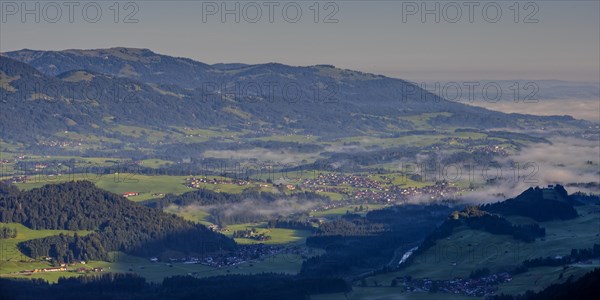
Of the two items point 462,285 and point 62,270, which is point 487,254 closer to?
point 462,285

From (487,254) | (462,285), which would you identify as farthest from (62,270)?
(487,254)

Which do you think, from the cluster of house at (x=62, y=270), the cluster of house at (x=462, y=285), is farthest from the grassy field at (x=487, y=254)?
the cluster of house at (x=62, y=270)

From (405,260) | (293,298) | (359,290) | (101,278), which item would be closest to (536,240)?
(405,260)

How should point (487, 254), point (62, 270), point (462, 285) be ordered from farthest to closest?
point (62, 270) → point (487, 254) → point (462, 285)

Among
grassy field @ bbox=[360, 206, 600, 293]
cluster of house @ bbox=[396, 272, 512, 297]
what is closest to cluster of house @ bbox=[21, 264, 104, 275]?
grassy field @ bbox=[360, 206, 600, 293]

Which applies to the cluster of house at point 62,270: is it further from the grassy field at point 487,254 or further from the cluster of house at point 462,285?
the cluster of house at point 462,285

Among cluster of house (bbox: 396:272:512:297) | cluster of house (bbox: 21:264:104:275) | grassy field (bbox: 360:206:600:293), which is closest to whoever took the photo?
cluster of house (bbox: 396:272:512:297)

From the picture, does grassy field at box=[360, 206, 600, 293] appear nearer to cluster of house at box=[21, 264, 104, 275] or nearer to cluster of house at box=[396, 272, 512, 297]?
cluster of house at box=[396, 272, 512, 297]

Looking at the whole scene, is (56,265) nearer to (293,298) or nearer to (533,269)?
(293,298)

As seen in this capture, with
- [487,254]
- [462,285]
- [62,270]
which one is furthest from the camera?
[62,270]
